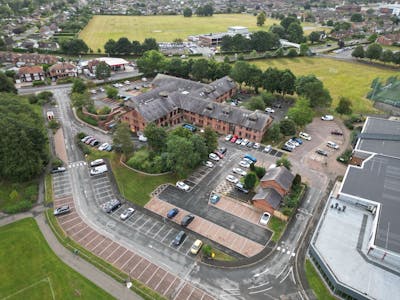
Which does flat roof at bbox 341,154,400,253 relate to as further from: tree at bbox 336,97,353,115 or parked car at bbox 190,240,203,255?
tree at bbox 336,97,353,115

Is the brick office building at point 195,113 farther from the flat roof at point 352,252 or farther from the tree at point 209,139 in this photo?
the flat roof at point 352,252

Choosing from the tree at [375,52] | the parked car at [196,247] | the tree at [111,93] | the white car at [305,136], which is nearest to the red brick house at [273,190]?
the parked car at [196,247]

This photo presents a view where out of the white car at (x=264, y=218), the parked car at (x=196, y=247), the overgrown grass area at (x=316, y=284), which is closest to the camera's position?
the overgrown grass area at (x=316, y=284)

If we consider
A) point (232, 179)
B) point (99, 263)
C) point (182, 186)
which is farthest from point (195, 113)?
point (99, 263)

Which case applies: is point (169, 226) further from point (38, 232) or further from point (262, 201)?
point (38, 232)

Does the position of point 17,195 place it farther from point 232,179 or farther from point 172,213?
point 232,179
